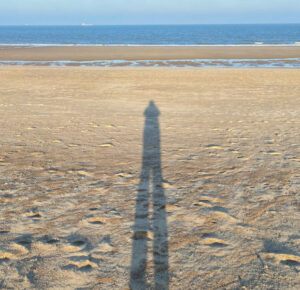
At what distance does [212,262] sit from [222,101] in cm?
922

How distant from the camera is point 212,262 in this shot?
3572 mm

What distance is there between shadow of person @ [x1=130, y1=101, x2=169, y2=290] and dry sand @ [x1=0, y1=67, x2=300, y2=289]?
14 mm

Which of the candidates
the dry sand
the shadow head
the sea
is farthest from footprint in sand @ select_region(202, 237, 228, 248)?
the sea

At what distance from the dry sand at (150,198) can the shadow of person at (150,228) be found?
0.01 meters

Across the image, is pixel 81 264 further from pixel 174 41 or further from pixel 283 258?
pixel 174 41

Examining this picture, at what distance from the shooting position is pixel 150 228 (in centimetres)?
418

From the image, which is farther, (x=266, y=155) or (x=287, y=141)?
(x=287, y=141)

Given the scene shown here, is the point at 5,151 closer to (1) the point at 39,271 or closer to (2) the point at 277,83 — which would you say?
(1) the point at 39,271

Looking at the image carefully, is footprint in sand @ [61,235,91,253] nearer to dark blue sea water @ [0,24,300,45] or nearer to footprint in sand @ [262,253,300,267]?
footprint in sand @ [262,253,300,267]

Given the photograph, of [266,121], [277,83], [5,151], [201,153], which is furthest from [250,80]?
[5,151]

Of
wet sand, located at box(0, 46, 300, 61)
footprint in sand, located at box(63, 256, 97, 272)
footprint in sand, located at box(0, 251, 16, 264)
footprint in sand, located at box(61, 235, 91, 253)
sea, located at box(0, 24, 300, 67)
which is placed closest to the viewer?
footprint in sand, located at box(63, 256, 97, 272)

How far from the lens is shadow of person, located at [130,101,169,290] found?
11.0ft

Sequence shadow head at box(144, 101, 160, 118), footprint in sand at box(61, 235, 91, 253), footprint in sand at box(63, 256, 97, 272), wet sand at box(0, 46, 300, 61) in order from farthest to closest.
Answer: wet sand at box(0, 46, 300, 61) < shadow head at box(144, 101, 160, 118) < footprint in sand at box(61, 235, 91, 253) < footprint in sand at box(63, 256, 97, 272)

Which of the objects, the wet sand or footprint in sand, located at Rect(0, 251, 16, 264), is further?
the wet sand
